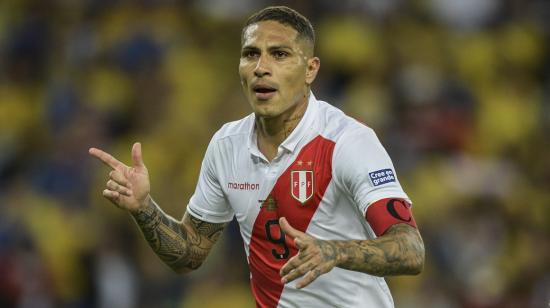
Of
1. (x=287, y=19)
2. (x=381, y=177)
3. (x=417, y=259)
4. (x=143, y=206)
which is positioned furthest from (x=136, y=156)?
(x=417, y=259)

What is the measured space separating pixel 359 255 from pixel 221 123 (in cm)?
661

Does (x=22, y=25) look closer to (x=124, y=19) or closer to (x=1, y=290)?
(x=124, y=19)

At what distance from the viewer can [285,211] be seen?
5000 millimetres

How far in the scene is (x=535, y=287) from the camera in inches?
349

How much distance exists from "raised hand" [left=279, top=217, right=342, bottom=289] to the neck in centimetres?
97

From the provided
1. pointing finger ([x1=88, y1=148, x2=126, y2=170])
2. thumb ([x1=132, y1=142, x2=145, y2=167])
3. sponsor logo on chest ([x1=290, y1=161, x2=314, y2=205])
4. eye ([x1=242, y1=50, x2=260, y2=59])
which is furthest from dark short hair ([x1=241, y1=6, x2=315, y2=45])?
pointing finger ([x1=88, y1=148, x2=126, y2=170])

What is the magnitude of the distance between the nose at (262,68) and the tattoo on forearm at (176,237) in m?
0.80

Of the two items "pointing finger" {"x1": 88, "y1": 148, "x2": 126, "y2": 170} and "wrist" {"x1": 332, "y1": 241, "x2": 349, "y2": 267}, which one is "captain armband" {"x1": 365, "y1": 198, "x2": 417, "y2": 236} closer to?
"wrist" {"x1": 332, "y1": 241, "x2": 349, "y2": 267}

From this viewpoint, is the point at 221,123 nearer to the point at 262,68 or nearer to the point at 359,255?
the point at 262,68

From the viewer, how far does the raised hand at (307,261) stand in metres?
4.12

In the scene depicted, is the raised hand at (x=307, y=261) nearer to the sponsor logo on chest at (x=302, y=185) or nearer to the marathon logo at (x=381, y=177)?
the marathon logo at (x=381, y=177)

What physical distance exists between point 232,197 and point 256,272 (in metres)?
0.35

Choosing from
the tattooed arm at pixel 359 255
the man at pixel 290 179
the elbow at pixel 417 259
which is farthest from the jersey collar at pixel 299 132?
the elbow at pixel 417 259

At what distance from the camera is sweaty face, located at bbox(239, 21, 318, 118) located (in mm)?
4984
